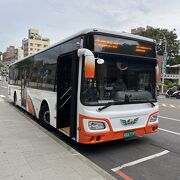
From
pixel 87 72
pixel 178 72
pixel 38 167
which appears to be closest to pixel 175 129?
pixel 87 72

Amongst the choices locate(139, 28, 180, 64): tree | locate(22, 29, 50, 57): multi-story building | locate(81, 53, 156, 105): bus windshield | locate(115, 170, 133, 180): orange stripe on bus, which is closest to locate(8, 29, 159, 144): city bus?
locate(81, 53, 156, 105): bus windshield

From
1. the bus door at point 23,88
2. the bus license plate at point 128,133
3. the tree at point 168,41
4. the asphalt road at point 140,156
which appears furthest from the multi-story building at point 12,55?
the bus license plate at point 128,133

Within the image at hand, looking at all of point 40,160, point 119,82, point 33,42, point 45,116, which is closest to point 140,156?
point 119,82

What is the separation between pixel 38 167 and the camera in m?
4.59

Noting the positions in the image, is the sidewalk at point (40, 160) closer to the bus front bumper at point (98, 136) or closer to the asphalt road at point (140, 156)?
the bus front bumper at point (98, 136)

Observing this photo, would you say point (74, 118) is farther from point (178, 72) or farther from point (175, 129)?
point (178, 72)

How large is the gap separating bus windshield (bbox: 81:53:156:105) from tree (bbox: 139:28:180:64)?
56.4 m

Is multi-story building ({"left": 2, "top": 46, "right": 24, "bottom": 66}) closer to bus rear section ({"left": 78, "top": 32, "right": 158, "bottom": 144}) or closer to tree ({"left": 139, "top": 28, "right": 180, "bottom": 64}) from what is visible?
tree ({"left": 139, "top": 28, "right": 180, "bottom": 64})

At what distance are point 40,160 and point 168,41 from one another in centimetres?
6139

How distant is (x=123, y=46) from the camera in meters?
5.96

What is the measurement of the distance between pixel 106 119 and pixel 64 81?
1948 mm

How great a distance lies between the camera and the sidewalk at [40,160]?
4.28 meters

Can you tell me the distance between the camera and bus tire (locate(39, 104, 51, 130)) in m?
8.01

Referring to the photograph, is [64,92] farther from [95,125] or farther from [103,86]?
[95,125]
